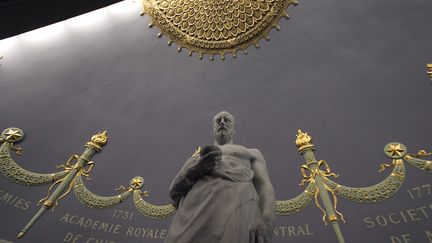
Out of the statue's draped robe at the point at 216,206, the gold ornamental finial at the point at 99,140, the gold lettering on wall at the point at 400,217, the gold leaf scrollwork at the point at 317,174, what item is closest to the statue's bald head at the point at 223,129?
the statue's draped robe at the point at 216,206

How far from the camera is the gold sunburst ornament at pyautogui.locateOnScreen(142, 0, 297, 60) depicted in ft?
26.9

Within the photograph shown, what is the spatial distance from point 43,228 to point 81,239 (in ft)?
2.68

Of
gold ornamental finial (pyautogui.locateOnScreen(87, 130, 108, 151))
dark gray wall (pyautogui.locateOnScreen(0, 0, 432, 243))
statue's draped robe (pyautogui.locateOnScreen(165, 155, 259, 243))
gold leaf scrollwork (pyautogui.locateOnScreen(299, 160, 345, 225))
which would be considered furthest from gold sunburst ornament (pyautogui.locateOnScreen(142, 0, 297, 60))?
statue's draped robe (pyautogui.locateOnScreen(165, 155, 259, 243))

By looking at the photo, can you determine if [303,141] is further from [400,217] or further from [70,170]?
[70,170]

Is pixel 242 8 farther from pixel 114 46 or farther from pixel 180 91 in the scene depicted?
pixel 114 46

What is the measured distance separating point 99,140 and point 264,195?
607 cm

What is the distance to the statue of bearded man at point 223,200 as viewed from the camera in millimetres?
2221

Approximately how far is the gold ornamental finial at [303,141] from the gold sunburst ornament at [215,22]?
2.59m

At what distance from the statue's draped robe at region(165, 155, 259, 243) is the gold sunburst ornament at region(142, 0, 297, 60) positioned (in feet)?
19.9

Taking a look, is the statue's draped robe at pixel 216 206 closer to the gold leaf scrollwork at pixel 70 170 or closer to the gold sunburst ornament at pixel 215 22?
the gold leaf scrollwork at pixel 70 170

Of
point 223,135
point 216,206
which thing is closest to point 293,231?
point 223,135

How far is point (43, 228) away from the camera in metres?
6.49

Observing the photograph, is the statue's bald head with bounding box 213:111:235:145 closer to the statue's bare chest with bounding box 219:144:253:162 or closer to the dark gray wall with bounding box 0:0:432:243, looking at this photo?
the statue's bare chest with bounding box 219:144:253:162

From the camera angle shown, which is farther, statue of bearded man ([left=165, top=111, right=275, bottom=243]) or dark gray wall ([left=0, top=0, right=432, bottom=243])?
dark gray wall ([left=0, top=0, right=432, bottom=243])
